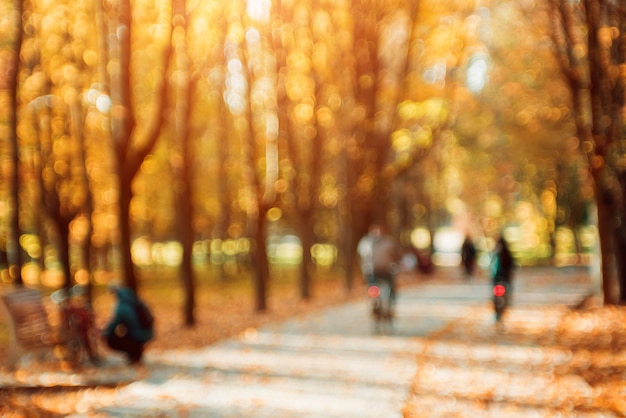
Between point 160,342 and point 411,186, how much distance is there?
33.0 metres

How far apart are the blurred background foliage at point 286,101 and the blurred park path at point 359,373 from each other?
2842mm

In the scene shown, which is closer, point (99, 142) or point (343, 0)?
point (343, 0)

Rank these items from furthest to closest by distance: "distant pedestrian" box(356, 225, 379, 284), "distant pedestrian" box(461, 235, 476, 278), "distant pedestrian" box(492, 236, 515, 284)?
1. "distant pedestrian" box(461, 235, 476, 278)
2. "distant pedestrian" box(492, 236, 515, 284)
3. "distant pedestrian" box(356, 225, 379, 284)

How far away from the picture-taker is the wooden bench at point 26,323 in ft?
37.7

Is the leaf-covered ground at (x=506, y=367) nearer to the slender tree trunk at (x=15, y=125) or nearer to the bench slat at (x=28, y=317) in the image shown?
the bench slat at (x=28, y=317)

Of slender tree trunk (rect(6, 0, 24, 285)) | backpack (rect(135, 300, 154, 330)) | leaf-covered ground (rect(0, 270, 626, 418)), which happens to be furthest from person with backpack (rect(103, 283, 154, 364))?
slender tree trunk (rect(6, 0, 24, 285))

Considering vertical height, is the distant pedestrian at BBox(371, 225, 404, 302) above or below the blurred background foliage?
below

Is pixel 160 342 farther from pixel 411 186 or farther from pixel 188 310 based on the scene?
pixel 411 186

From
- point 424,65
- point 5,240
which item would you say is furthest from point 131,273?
point 5,240

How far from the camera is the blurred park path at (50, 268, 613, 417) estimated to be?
28.5 feet

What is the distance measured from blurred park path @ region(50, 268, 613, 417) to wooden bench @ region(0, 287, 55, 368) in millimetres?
1526

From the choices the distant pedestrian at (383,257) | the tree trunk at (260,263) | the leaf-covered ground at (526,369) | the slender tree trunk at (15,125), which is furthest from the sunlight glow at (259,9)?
the leaf-covered ground at (526,369)

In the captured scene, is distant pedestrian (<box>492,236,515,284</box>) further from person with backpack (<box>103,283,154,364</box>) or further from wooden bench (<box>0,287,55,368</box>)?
wooden bench (<box>0,287,55,368</box>)

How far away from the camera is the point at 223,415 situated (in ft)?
27.8
